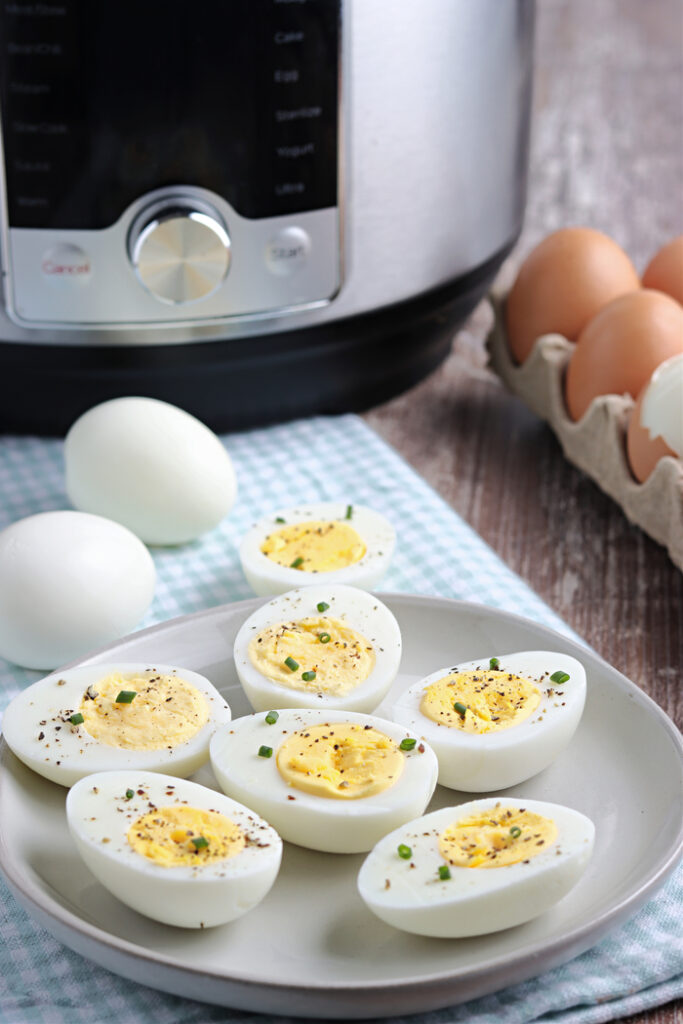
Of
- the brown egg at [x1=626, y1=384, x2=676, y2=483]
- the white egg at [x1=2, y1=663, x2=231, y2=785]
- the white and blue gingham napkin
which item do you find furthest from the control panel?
the white egg at [x1=2, y1=663, x2=231, y2=785]

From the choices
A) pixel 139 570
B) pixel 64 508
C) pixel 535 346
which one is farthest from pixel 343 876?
pixel 535 346

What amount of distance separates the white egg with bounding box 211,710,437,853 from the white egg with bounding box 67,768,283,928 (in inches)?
0.7

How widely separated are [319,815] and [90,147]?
0.55 metres

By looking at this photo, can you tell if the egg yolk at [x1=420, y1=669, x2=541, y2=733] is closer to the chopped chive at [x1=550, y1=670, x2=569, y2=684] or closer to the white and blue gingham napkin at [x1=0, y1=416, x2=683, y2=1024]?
the chopped chive at [x1=550, y1=670, x2=569, y2=684]

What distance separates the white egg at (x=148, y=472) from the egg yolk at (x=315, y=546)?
82 mm

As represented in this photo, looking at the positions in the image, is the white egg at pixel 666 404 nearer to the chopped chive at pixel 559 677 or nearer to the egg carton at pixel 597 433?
the egg carton at pixel 597 433

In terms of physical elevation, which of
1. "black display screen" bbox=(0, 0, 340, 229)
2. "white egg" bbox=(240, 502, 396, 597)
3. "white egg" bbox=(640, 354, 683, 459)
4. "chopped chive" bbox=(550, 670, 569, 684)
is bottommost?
"white egg" bbox=(240, 502, 396, 597)

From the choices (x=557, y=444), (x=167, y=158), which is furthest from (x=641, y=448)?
(x=167, y=158)

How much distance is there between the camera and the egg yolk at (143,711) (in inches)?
25.3

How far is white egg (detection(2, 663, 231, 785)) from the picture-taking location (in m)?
0.63

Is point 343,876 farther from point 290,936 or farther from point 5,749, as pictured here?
point 5,749

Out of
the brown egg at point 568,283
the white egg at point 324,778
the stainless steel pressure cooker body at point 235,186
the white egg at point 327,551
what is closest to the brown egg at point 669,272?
the brown egg at point 568,283

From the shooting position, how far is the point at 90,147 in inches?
35.6

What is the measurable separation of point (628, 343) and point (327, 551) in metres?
0.31
